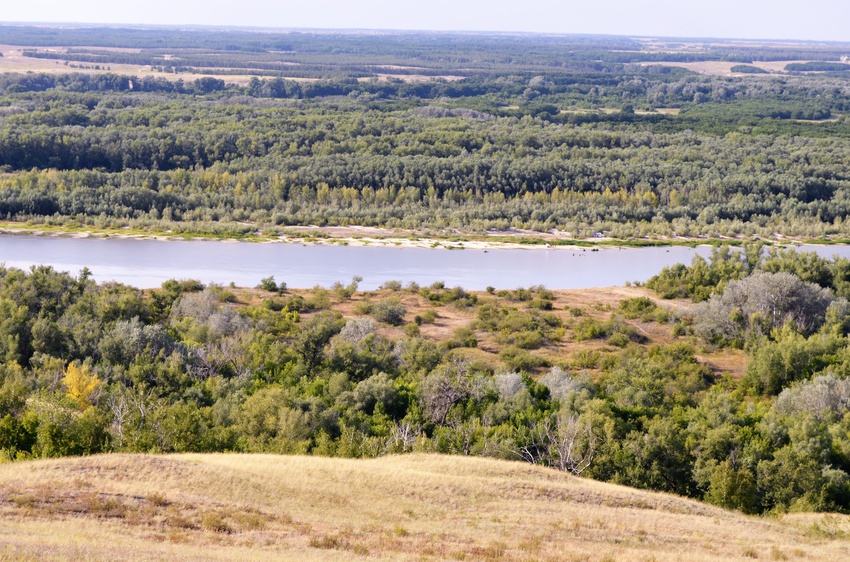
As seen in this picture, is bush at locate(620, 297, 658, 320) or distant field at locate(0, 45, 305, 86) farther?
distant field at locate(0, 45, 305, 86)

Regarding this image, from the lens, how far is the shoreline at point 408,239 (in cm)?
4406

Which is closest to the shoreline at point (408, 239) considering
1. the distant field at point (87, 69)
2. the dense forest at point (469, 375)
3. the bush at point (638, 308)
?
the dense forest at point (469, 375)

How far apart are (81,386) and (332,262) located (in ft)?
70.7

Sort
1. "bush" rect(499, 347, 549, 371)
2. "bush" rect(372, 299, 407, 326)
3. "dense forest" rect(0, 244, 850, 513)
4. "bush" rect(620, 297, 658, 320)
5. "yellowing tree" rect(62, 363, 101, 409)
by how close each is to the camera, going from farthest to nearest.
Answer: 1. "bush" rect(620, 297, 658, 320)
2. "bush" rect(372, 299, 407, 326)
3. "bush" rect(499, 347, 549, 371)
4. "yellowing tree" rect(62, 363, 101, 409)
5. "dense forest" rect(0, 244, 850, 513)

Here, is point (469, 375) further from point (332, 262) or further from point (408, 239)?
point (408, 239)

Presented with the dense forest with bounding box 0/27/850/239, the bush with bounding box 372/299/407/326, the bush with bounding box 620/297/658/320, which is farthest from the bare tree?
the dense forest with bounding box 0/27/850/239

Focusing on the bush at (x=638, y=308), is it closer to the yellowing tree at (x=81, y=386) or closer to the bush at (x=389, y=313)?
the bush at (x=389, y=313)

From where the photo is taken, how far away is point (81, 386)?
767 inches

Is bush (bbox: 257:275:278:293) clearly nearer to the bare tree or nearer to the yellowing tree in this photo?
the yellowing tree

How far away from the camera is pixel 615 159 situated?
61500 millimetres

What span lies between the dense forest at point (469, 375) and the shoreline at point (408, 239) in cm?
985

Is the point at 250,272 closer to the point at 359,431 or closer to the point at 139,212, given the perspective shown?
the point at 139,212

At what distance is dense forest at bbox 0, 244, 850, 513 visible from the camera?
17641 millimetres

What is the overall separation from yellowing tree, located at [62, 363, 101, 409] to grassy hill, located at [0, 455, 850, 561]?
451 cm
